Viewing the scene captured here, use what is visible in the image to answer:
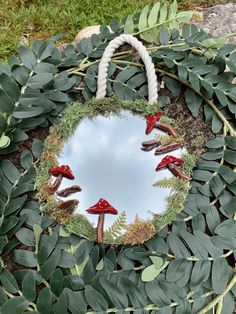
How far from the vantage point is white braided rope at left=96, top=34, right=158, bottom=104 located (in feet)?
4.53

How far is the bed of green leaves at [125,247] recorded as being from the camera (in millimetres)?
1168

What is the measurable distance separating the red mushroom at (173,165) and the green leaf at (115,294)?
27 cm

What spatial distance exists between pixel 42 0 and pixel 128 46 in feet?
4.02

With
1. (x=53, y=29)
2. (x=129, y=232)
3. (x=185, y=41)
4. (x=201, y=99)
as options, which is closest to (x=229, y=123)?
(x=201, y=99)

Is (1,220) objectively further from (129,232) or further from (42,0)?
(42,0)

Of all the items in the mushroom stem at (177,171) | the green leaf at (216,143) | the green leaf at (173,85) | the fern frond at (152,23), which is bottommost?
the mushroom stem at (177,171)

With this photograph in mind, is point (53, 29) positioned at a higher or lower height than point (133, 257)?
higher

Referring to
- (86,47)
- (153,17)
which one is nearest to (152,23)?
(153,17)

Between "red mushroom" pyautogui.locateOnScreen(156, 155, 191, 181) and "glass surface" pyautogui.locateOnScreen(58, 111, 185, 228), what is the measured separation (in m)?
0.01

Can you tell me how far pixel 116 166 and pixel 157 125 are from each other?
0.46ft

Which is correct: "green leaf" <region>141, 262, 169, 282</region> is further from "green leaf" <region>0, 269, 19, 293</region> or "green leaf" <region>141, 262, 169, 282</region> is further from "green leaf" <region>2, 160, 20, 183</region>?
"green leaf" <region>2, 160, 20, 183</region>

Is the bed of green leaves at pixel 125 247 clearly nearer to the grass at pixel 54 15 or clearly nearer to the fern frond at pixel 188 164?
the fern frond at pixel 188 164

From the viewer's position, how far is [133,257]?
1.21 meters

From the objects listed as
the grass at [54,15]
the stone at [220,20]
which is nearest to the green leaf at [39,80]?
the stone at [220,20]
